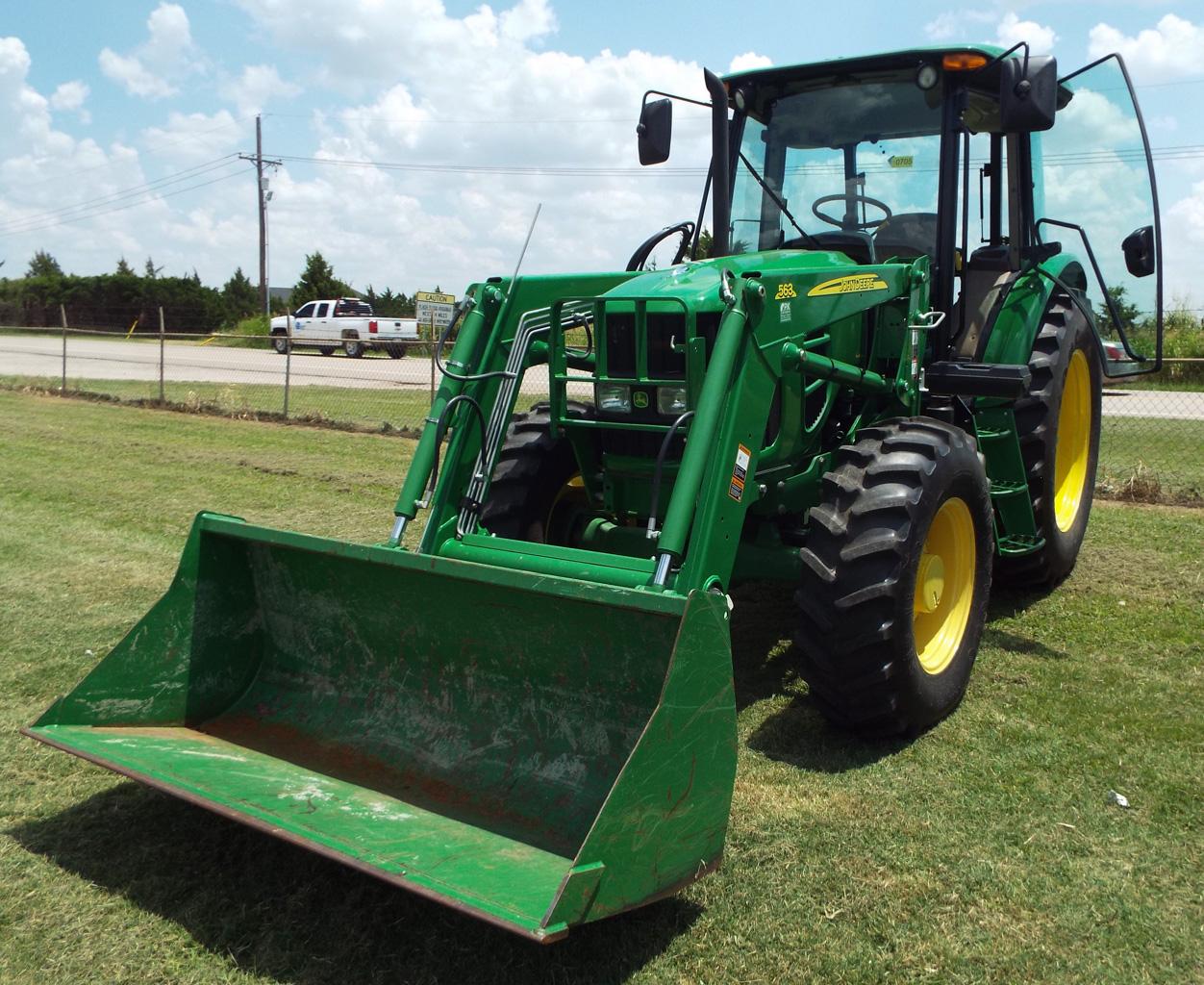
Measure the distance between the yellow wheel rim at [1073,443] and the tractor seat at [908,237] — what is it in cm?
190

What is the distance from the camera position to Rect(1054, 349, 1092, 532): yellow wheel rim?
6.94 meters

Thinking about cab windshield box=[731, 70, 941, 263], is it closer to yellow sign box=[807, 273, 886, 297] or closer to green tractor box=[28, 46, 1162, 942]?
green tractor box=[28, 46, 1162, 942]

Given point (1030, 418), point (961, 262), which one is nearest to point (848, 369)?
point (961, 262)

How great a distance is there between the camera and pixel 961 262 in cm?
572

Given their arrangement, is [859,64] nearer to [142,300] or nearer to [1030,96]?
[1030,96]

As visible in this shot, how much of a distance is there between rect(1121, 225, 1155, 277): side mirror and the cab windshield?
127 cm

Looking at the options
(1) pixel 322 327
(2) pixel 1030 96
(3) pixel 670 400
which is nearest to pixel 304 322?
(1) pixel 322 327

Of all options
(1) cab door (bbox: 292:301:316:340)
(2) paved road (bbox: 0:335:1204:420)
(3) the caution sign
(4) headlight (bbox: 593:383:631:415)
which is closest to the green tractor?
(4) headlight (bbox: 593:383:631:415)

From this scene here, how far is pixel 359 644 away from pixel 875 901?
2.03 metres

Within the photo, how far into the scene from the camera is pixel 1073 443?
23.5 ft

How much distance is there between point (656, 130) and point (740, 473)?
1.99 metres

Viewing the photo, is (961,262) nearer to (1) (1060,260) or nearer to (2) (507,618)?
(1) (1060,260)

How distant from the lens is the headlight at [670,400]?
4.41 metres

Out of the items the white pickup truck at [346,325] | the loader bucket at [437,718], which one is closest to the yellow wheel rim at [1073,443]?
the loader bucket at [437,718]
